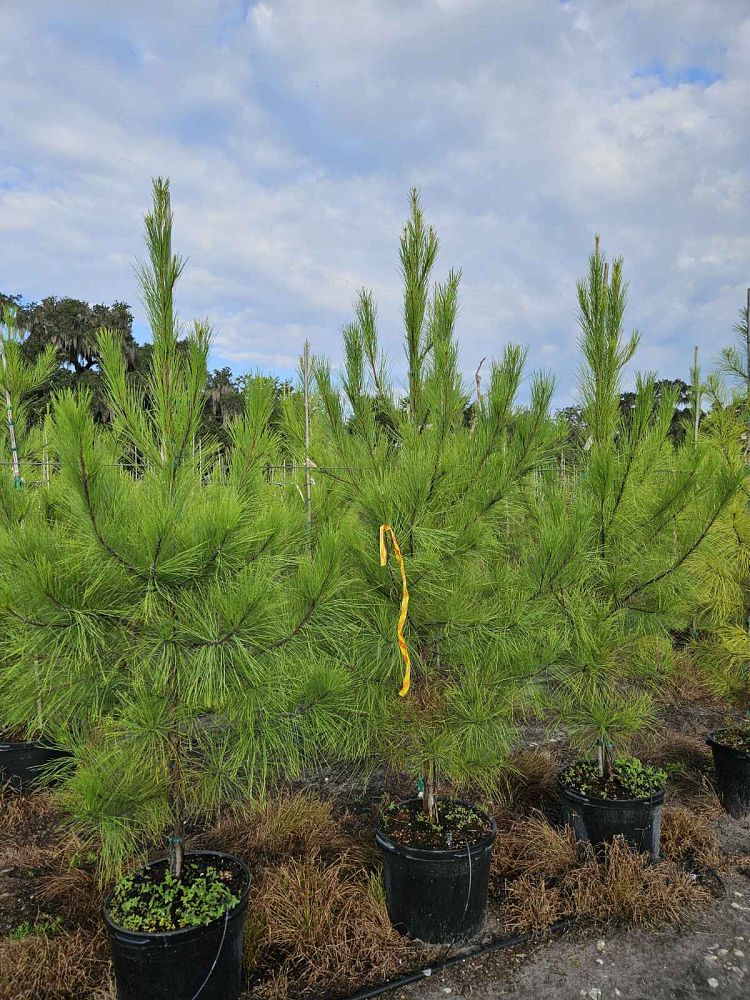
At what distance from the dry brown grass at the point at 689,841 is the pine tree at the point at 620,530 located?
0.66 meters

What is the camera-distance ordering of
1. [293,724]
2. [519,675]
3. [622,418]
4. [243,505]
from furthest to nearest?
[622,418] → [519,675] → [293,724] → [243,505]

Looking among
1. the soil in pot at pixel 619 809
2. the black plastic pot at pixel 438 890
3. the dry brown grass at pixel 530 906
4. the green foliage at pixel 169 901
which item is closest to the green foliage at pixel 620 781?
the soil in pot at pixel 619 809

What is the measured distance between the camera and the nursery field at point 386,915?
2.49 meters

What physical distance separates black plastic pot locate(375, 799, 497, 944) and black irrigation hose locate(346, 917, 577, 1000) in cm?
9

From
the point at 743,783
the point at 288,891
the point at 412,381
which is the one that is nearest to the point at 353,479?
the point at 412,381

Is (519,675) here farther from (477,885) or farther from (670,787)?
(670,787)

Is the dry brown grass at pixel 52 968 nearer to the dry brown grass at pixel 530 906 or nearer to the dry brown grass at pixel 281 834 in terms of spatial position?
the dry brown grass at pixel 281 834

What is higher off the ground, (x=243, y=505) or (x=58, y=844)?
(x=243, y=505)

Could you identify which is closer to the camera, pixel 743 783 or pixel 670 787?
pixel 743 783

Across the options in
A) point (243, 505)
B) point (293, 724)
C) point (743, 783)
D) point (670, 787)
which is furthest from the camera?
point (670, 787)

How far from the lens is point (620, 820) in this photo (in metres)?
3.28

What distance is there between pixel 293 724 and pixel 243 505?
2.61ft

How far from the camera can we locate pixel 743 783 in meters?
3.94

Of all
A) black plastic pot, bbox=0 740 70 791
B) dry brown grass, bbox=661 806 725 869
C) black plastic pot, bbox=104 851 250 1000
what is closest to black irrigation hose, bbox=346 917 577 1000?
black plastic pot, bbox=104 851 250 1000
